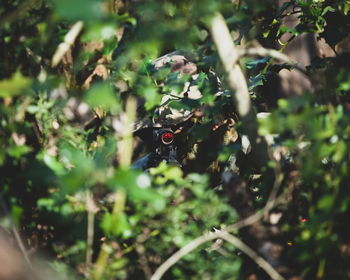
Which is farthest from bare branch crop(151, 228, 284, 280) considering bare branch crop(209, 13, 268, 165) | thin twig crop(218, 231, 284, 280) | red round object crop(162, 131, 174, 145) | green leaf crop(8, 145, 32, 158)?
red round object crop(162, 131, 174, 145)

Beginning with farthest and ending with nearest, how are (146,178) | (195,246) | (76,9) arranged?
(195,246), (146,178), (76,9)

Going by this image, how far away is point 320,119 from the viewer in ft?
2.00

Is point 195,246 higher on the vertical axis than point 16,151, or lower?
lower

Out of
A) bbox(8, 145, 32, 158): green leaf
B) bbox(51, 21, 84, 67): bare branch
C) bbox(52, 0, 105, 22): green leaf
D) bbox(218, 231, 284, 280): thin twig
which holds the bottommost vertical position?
bbox(218, 231, 284, 280): thin twig

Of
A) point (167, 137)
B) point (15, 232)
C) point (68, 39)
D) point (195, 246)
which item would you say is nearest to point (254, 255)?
point (195, 246)

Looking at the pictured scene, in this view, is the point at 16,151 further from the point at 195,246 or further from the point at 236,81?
the point at 236,81

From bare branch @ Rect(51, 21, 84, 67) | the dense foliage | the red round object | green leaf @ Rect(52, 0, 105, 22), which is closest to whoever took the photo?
green leaf @ Rect(52, 0, 105, 22)

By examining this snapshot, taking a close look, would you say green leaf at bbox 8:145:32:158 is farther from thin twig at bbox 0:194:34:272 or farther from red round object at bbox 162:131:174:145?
red round object at bbox 162:131:174:145

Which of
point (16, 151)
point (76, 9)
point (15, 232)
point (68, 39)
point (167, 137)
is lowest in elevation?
point (167, 137)

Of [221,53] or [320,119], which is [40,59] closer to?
[221,53]

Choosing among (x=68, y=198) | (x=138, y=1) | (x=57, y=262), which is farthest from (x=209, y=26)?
(x=57, y=262)

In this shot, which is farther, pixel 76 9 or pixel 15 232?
pixel 15 232

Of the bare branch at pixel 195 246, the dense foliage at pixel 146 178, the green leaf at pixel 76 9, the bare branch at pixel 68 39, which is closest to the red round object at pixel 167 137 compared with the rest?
the dense foliage at pixel 146 178

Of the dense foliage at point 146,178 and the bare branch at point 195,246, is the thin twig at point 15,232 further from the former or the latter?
the bare branch at point 195,246
